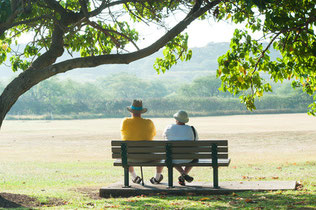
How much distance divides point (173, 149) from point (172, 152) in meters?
0.06

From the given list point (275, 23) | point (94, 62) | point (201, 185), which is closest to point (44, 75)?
point (94, 62)

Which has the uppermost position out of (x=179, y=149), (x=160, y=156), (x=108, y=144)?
(x=179, y=149)

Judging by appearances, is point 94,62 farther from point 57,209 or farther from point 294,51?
point 294,51

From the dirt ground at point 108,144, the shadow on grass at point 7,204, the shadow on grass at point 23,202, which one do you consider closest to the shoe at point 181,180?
the shadow on grass at point 23,202

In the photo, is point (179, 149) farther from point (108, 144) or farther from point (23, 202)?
point (108, 144)

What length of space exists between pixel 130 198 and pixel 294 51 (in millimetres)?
4610

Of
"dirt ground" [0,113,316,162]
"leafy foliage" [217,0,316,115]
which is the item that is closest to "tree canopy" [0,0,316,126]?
"leafy foliage" [217,0,316,115]

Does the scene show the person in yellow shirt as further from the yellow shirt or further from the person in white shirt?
the person in white shirt

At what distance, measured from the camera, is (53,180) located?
48.0 feet

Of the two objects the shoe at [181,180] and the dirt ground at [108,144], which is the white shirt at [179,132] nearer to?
the shoe at [181,180]

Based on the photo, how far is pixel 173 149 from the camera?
9352 mm

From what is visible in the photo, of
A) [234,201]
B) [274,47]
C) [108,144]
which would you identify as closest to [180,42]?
[274,47]

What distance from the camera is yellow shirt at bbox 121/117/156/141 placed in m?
9.66

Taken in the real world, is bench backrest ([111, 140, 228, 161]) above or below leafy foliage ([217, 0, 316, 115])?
below
